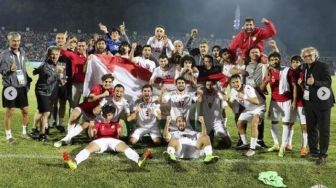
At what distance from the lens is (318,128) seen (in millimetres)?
7297

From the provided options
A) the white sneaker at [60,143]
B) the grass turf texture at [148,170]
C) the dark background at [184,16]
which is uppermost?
the dark background at [184,16]

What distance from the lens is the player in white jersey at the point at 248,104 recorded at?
7965mm

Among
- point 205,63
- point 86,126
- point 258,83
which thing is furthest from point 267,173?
point 86,126

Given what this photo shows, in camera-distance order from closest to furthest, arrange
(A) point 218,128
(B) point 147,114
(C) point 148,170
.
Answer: (C) point 148,170, (B) point 147,114, (A) point 218,128

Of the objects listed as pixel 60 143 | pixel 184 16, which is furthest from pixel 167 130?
pixel 184 16

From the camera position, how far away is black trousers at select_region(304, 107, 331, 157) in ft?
23.3

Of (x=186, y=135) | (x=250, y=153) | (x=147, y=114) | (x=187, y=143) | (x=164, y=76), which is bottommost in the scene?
(x=250, y=153)

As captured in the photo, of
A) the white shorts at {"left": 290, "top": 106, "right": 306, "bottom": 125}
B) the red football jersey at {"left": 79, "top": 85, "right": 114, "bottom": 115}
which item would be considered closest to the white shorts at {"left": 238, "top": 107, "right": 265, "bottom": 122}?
the white shorts at {"left": 290, "top": 106, "right": 306, "bottom": 125}

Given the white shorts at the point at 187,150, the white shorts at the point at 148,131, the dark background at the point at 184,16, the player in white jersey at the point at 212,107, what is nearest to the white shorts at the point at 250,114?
the player in white jersey at the point at 212,107

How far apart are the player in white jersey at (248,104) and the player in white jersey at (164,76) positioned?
1274 mm

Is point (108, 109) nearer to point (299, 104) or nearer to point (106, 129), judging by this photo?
point (106, 129)

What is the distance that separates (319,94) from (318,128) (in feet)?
2.01

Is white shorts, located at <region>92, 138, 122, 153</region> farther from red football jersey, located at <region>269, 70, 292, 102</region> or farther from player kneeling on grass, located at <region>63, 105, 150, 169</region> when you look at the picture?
red football jersey, located at <region>269, 70, 292, 102</region>

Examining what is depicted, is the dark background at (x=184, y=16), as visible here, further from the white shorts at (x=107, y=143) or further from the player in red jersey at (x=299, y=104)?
the white shorts at (x=107, y=143)
